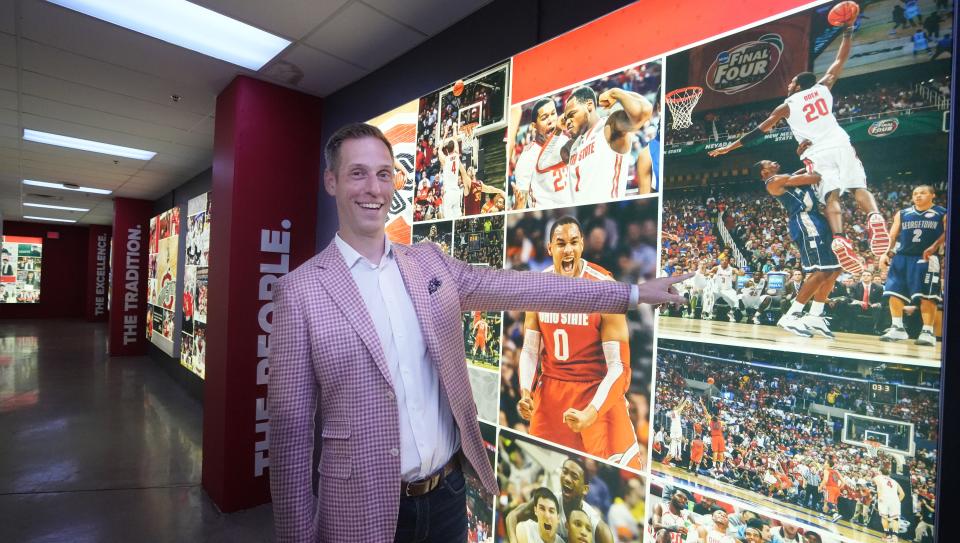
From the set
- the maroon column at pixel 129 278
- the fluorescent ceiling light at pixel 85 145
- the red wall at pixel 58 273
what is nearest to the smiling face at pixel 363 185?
the fluorescent ceiling light at pixel 85 145

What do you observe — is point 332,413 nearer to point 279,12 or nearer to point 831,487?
point 831,487

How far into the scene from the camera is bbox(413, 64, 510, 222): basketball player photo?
2.38 m

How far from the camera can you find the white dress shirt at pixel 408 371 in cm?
123

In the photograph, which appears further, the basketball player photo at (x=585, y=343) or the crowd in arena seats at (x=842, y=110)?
the basketball player photo at (x=585, y=343)

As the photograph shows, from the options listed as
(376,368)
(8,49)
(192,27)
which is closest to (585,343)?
(376,368)

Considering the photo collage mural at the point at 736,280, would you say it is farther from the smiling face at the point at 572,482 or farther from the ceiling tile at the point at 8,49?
the ceiling tile at the point at 8,49

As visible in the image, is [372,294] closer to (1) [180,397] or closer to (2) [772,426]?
(2) [772,426]

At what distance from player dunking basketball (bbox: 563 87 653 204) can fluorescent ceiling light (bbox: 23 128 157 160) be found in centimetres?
591

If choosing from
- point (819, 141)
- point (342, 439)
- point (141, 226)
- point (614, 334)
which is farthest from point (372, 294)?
point (141, 226)

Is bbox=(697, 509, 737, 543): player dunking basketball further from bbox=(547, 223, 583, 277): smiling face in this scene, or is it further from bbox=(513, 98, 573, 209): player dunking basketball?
bbox=(513, 98, 573, 209): player dunking basketball

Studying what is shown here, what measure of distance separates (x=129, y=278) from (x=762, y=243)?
11.8 meters

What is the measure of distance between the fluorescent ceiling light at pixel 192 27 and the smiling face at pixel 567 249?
224 centimetres

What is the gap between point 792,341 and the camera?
55.7 inches

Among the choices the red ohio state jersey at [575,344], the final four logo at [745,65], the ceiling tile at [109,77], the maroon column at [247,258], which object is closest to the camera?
the final four logo at [745,65]
